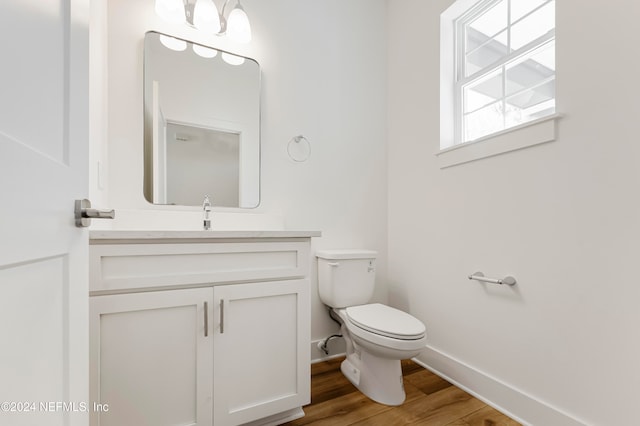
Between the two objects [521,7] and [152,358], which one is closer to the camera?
[152,358]

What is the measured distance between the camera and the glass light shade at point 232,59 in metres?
1.70

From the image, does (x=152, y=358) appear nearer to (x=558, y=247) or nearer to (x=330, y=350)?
(x=330, y=350)

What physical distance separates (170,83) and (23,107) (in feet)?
4.34

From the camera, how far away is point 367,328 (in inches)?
55.8

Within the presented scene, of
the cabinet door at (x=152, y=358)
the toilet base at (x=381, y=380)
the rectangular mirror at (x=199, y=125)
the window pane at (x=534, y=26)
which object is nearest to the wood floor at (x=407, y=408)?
the toilet base at (x=381, y=380)

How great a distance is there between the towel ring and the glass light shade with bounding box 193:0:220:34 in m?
0.74

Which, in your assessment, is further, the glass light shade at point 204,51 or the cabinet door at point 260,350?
the glass light shade at point 204,51

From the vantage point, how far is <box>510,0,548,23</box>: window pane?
1.46 metres

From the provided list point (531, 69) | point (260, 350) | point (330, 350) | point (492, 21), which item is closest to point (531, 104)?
point (531, 69)

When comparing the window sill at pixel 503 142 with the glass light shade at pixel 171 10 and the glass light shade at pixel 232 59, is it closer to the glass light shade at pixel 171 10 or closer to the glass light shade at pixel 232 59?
the glass light shade at pixel 232 59

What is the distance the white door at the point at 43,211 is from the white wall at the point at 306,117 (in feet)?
3.01

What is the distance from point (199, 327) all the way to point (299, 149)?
3.99 feet

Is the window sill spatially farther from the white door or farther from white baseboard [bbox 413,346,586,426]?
the white door

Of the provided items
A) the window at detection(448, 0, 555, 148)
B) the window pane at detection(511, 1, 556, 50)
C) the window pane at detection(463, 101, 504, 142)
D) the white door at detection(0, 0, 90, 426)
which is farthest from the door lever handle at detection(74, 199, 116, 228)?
the window pane at detection(511, 1, 556, 50)
